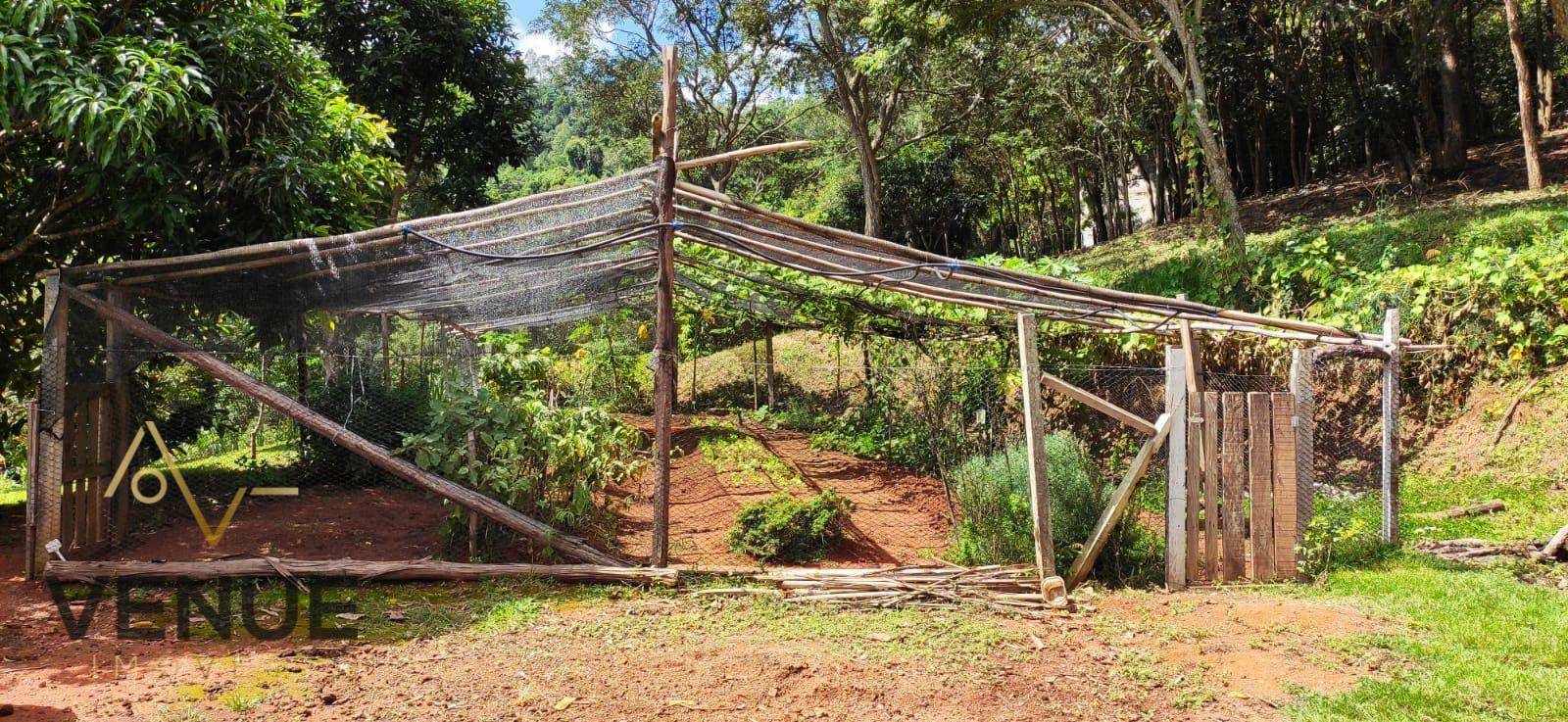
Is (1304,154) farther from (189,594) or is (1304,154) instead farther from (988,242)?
(189,594)

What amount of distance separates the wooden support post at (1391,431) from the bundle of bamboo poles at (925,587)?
8.28ft

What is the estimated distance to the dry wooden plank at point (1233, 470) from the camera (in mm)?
5762

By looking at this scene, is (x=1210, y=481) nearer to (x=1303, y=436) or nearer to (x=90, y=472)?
(x=1303, y=436)

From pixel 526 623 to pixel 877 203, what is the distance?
15.2m

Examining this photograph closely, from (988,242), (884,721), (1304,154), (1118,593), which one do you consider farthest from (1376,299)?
(988,242)

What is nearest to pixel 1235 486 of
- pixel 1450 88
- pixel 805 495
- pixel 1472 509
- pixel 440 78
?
pixel 1472 509

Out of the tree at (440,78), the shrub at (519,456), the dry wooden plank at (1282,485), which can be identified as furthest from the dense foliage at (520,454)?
the tree at (440,78)

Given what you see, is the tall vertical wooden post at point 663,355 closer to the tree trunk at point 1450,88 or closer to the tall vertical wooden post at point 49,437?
the tall vertical wooden post at point 49,437

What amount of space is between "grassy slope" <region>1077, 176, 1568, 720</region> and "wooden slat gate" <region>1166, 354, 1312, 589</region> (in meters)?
0.32

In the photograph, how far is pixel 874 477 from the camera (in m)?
9.09

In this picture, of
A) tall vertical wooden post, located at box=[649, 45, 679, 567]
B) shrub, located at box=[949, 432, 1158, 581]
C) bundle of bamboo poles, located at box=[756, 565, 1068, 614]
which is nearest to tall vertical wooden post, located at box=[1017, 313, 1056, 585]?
bundle of bamboo poles, located at box=[756, 565, 1068, 614]

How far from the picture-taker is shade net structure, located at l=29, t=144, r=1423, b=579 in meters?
5.80

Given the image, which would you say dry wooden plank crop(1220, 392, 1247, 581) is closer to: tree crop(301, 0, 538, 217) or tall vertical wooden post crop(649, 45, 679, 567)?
tall vertical wooden post crop(649, 45, 679, 567)

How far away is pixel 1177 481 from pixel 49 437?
23.5ft
